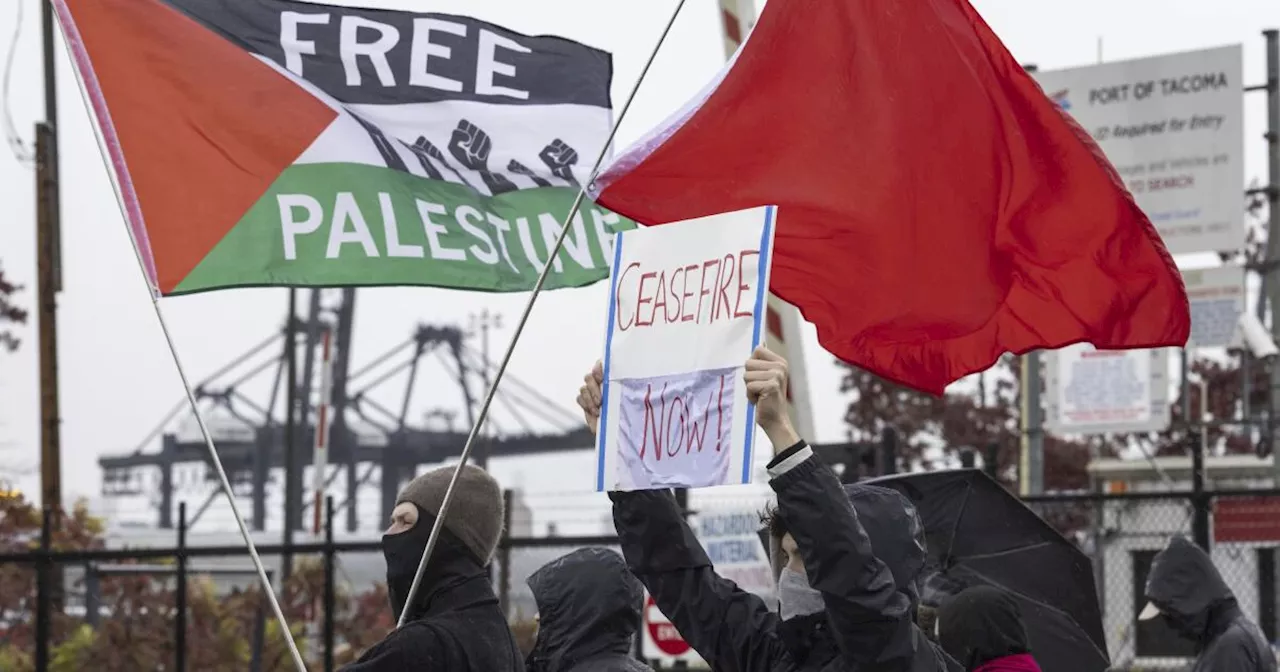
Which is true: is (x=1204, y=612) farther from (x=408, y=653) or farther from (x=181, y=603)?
(x=181, y=603)

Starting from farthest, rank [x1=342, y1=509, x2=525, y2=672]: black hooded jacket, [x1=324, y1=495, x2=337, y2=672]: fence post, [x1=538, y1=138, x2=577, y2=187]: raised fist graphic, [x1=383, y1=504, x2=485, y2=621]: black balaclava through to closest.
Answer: [x1=324, y1=495, x2=337, y2=672]: fence post < [x1=538, y1=138, x2=577, y2=187]: raised fist graphic < [x1=383, y1=504, x2=485, y2=621]: black balaclava < [x1=342, y1=509, x2=525, y2=672]: black hooded jacket

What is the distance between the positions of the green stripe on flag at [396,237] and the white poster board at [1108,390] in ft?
47.6

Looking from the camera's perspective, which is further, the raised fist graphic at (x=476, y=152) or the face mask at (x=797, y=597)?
the raised fist graphic at (x=476, y=152)

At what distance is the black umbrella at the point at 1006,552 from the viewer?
276 inches

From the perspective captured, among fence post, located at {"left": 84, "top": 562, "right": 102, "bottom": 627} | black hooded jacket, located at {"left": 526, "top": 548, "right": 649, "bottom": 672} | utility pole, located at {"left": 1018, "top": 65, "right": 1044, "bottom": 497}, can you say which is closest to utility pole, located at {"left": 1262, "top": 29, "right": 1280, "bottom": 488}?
utility pole, located at {"left": 1018, "top": 65, "right": 1044, "bottom": 497}

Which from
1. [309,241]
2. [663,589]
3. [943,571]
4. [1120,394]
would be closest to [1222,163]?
[1120,394]

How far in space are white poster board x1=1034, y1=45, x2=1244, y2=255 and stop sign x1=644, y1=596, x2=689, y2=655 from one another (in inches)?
379

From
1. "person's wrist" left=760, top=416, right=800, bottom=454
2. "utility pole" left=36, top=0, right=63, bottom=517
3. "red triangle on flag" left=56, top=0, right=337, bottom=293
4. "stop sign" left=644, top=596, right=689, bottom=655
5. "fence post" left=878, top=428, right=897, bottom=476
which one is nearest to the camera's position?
"person's wrist" left=760, top=416, right=800, bottom=454

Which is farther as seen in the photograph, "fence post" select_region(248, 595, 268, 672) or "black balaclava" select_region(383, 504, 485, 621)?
"fence post" select_region(248, 595, 268, 672)

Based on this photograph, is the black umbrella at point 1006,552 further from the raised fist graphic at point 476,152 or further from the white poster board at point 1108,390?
the white poster board at point 1108,390

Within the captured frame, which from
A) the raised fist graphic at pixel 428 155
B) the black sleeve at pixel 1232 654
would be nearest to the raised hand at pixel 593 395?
the raised fist graphic at pixel 428 155

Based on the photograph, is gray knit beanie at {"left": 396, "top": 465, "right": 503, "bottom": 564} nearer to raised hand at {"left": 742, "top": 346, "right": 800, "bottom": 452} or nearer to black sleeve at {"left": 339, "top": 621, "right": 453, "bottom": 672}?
black sleeve at {"left": 339, "top": 621, "right": 453, "bottom": 672}

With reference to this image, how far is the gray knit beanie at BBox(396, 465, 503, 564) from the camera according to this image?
4551 millimetres

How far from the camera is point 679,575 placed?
450cm
